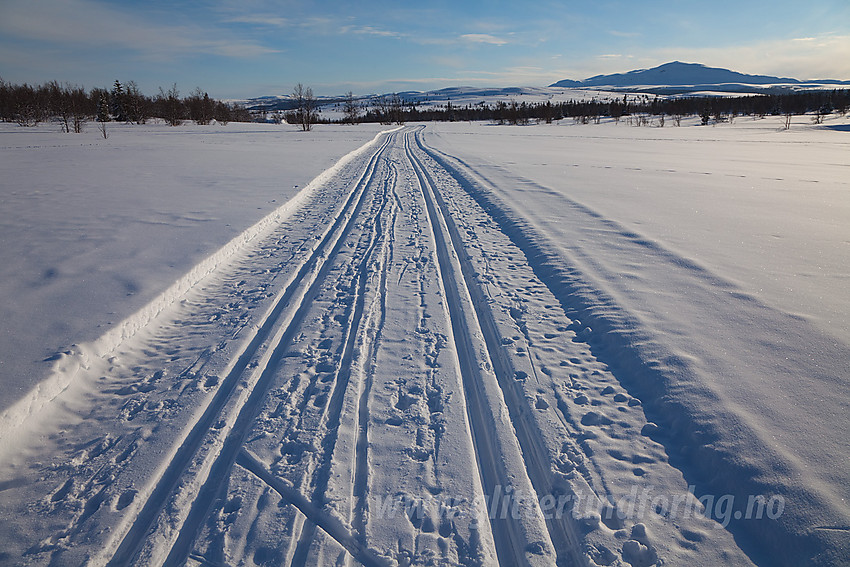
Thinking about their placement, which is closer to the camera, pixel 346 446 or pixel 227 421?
pixel 346 446

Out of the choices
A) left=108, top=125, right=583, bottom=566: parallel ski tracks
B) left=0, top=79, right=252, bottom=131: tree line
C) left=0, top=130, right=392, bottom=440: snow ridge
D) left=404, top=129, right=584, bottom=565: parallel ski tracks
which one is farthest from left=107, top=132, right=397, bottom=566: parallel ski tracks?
left=0, top=79, right=252, bottom=131: tree line

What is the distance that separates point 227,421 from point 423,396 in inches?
57.3

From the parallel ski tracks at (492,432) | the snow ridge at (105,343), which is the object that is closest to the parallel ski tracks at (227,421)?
the snow ridge at (105,343)

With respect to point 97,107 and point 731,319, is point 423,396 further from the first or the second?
point 97,107

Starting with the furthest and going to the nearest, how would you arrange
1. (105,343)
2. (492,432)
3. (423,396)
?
(105,343)
(423,396)
(492,432)

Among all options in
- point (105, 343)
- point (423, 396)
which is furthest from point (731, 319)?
point (105, 343)

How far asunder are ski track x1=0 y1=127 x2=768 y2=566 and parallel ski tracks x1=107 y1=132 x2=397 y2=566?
0.01 meters

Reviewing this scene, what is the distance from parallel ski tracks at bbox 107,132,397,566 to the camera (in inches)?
90.3

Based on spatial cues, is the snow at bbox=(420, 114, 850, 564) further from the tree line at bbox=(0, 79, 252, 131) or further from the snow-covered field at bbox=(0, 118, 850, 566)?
the tree line at bbox=(0, 79, 252, 131)

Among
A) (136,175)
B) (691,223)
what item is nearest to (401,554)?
(691,223)

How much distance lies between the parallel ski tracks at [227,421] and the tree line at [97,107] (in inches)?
1760

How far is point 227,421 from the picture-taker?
308 cm

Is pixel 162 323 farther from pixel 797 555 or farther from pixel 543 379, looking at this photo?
pixel 797 555

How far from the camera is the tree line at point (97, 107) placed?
4706 centimetres
